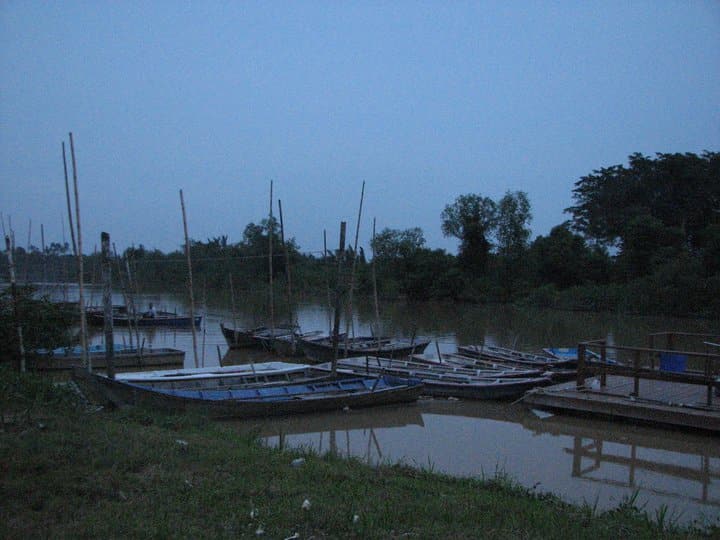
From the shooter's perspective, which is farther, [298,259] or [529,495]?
[298,259]

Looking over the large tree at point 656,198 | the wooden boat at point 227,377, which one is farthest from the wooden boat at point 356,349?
the large tree at point 656,198

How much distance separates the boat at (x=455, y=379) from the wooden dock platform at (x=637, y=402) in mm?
877

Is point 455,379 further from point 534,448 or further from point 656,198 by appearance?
point 656,198

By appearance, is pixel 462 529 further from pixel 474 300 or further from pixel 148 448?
pixel 474 300

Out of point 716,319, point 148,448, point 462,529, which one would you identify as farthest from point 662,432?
point 716,319

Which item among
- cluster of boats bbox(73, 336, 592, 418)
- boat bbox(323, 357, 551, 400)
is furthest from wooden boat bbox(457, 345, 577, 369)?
boat bbox(323, 357, 551, 400)

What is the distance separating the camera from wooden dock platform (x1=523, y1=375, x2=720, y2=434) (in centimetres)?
1076

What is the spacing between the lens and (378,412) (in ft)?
42.3

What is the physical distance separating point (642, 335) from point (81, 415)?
2534 centimetres

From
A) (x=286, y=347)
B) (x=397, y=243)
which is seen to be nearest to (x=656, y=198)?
(x=397, y=243)

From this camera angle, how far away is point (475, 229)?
5150cm

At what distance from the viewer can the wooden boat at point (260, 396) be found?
1105 centimetres

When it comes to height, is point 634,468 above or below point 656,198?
below

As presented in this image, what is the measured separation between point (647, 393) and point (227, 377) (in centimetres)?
878
